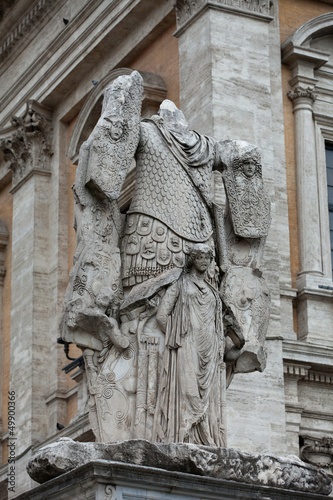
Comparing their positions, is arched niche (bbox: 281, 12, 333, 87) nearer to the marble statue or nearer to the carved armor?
the marble statue

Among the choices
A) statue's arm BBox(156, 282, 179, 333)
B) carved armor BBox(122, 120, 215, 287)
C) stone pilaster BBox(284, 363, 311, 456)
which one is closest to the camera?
statue's arm BBox(156, 282, 179, 333)

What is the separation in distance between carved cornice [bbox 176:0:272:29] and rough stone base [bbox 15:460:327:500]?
10383 millimetres

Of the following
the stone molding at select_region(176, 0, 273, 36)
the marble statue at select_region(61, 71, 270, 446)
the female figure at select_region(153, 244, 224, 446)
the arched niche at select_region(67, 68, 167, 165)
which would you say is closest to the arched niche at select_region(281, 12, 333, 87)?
the stone molding at select_region(176, 0, 273, 36)

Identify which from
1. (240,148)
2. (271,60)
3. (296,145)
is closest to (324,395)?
Result: (296,145)

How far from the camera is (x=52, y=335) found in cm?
2030

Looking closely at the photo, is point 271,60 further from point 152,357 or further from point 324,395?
point 152,357

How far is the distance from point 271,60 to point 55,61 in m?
5.56

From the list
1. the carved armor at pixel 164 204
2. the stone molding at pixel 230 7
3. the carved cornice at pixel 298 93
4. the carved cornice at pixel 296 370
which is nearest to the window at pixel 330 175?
the carved cornice at pixel 298 93

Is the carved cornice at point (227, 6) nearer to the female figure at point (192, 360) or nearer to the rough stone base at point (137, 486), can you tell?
the female figure at point (192, 360)

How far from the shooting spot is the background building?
50.4 feet

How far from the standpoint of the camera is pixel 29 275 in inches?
829

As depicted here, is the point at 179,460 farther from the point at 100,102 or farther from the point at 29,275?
the point at 29,275

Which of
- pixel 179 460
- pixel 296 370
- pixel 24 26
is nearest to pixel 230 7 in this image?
pixel 296 370

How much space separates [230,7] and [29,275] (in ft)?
21.0
